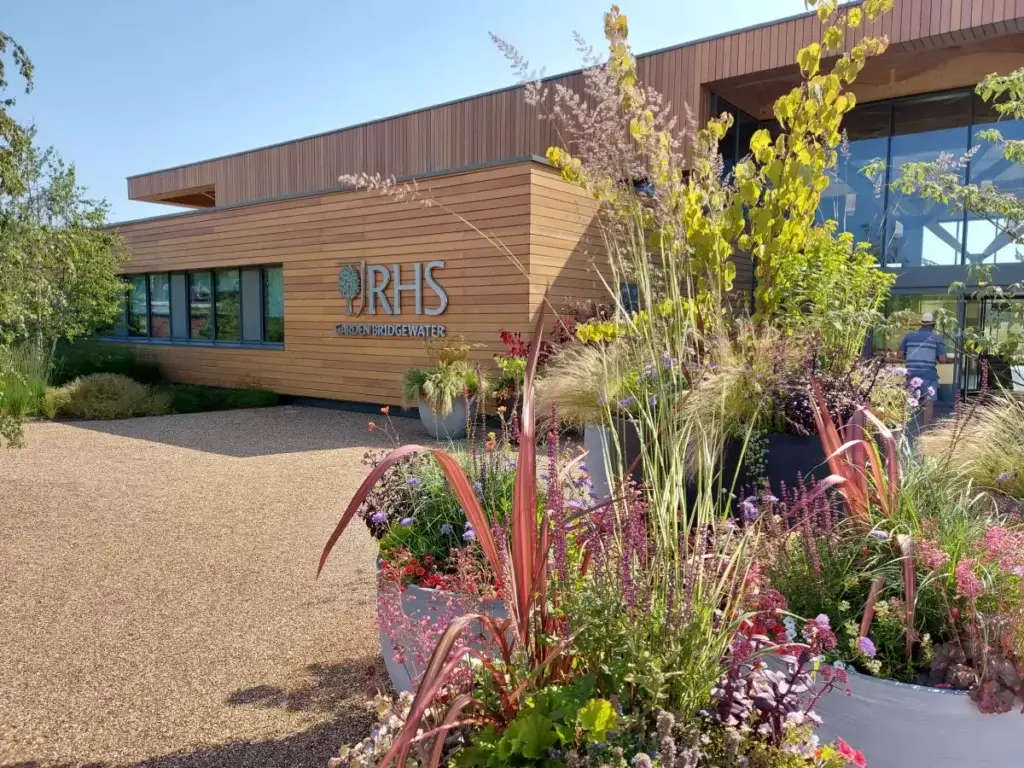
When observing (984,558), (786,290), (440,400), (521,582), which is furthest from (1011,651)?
(440,400)

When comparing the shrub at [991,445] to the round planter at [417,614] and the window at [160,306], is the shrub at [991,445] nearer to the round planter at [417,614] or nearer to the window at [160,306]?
the round planter at [417,614]

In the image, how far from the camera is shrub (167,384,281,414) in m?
11.1

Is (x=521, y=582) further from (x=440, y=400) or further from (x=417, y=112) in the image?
(x=417, y=112)

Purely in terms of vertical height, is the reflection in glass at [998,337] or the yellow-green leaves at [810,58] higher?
the yellow-green leaves at [810,58]

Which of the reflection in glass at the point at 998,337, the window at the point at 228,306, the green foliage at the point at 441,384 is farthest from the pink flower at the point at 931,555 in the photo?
the window at the point at 228,306

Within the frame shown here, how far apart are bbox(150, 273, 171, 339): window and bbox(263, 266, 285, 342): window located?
314 centimetres

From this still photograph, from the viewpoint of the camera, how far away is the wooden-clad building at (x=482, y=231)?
29.4ft

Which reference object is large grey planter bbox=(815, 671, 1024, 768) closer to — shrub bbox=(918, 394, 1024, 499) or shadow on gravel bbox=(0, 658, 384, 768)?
shadow on gravel bbox=(0, 658, 384, 768)

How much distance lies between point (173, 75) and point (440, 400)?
158 inches

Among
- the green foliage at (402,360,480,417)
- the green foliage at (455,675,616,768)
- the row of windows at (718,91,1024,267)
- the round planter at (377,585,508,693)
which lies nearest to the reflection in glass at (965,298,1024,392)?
the row of windows at (718,91,1024,267)

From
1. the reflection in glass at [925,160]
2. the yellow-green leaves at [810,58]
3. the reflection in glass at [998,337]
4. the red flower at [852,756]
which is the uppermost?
the reflection in glass at [925,160]

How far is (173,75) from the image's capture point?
646 cm

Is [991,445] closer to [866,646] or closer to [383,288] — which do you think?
[866,646]

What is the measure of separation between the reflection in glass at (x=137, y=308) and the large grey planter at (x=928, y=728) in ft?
51.8
